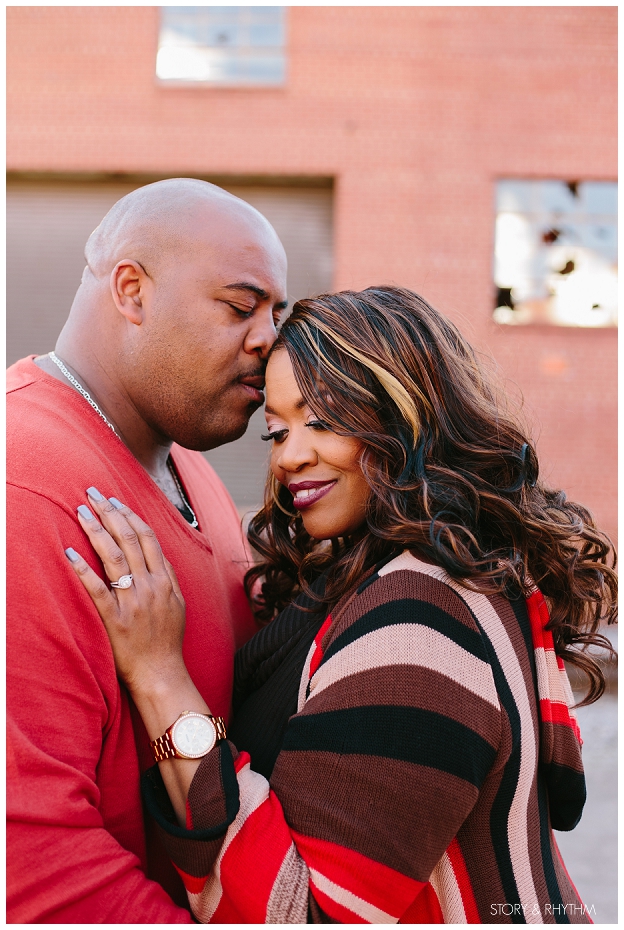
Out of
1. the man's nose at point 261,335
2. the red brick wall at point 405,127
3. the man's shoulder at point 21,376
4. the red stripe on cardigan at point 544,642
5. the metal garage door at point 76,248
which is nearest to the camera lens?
the red stripe on cardigan at point 544,642

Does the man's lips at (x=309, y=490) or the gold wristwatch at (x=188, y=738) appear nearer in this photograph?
the gold wristwatch at (x=188, y=738)

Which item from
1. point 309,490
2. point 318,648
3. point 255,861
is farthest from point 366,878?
point 309,490

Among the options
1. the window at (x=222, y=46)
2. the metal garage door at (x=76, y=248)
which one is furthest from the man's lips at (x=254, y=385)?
the window at (x=222, y=46)

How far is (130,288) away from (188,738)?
120 centimetres

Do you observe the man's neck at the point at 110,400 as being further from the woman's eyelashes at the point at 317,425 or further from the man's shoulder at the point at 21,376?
the woman's eyelashes at the point at 317,425

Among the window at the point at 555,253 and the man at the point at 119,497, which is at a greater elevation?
the window at the point at 555,253

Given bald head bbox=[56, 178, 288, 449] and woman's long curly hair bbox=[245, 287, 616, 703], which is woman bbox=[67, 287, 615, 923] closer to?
woman's long curly hair bbox=[245, 287, 616, 703]

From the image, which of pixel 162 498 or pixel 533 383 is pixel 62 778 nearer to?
pixel 162 498

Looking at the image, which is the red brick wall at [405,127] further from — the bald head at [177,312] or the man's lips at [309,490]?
the man's lips at [309,490]

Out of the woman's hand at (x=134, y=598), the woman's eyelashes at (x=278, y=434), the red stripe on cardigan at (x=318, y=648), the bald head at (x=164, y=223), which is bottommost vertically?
the red stripe on cardigan at (x=318, y=648)

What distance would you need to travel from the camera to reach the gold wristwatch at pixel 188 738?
5.32 feet

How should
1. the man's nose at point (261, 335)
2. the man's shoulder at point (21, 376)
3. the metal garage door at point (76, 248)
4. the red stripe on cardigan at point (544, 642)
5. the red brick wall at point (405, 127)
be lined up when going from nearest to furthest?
the red stripe on cardigan at point (544, 642)
the man's shoulder at point (21, 376)
the man's nose at point (261, 335)
the red brick wall at point (405, 127)
the metal garage door at point (76, 248)

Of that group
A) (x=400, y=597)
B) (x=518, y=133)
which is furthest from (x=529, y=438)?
(x=518, y=133)

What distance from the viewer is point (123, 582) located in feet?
5.41
